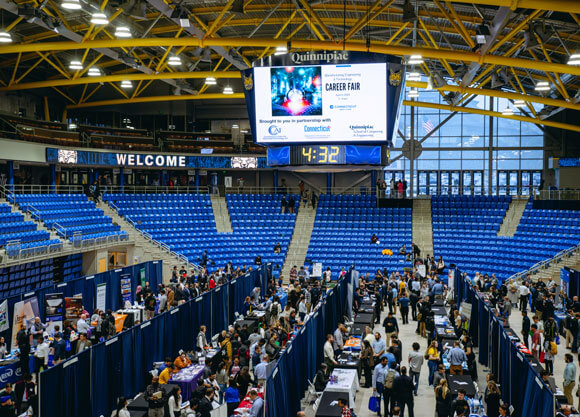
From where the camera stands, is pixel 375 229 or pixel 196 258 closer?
pixel 196 258

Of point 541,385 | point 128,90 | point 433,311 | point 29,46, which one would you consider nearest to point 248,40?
point 29,46

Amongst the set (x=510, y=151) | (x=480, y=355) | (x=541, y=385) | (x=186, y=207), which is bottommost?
(x=480, y=355)

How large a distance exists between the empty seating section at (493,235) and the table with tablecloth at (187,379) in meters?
20.7

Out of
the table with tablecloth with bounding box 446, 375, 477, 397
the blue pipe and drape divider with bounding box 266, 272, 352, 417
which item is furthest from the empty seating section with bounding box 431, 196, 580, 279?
the table with tablecloth with bounding box 446, 375, 477, 397

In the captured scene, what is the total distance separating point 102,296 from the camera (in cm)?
2175

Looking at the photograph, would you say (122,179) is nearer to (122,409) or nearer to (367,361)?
(367,361)

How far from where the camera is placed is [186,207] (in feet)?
124

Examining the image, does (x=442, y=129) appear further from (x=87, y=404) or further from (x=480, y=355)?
(x=87, y=404)

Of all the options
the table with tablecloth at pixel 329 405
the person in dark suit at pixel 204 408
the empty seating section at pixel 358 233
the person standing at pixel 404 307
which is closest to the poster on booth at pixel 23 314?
the person in dark suit at pixel 204 408

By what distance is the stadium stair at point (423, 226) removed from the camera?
33.8 metres

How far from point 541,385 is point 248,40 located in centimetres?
1711

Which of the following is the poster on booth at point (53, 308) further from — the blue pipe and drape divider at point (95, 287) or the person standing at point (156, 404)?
the person standing at point (156, 404)

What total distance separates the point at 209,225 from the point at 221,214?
1.98m

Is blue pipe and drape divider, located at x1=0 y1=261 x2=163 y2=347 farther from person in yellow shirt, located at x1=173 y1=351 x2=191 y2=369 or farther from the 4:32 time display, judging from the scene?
the 4:32 time display
